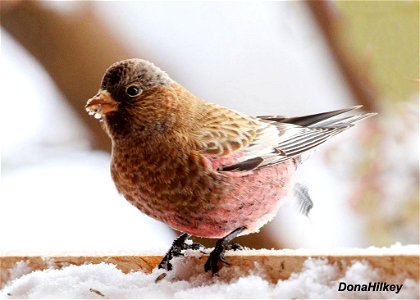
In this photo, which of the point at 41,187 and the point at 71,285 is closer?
the point at 71,285

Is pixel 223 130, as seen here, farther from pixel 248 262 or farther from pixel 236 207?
pixel 248 262

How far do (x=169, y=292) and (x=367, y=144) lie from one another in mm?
665

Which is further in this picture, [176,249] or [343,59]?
[343,59]

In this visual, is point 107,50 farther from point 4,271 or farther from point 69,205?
point 4,271

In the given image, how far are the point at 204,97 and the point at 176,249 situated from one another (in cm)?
67

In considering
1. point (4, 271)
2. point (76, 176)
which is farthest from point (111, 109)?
point (76, 176)

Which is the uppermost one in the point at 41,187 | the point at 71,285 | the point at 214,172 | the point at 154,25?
the point at 154,25

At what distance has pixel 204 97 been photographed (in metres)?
1.53

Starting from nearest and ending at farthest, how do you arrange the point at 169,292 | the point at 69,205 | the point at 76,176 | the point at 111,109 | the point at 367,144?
the point at 169,292 < the point at 111,109 < the point at 367,144 < the point at 76,176 < the point at 69,205

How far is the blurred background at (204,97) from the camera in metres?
1.35

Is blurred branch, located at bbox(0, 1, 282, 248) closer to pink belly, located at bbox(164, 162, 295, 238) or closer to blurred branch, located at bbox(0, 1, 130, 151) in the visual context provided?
blurred branch, located at bbox(0, 1, 130, 151)

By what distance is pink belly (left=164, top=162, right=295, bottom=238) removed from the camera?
91cm

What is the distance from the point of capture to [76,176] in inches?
64.6

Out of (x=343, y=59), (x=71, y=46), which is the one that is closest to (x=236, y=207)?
(x=71, y=46)
